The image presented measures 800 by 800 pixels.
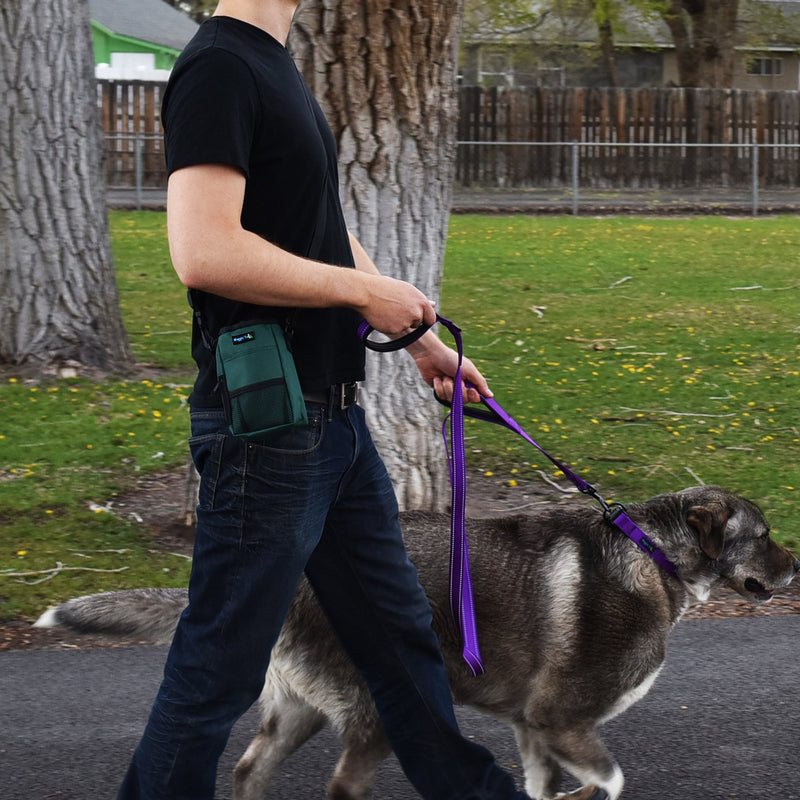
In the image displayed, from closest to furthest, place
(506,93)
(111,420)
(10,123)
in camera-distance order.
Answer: (111,420), (10,123), (506,93)

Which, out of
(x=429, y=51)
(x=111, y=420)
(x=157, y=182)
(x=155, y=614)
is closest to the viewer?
(x=155, y=614)

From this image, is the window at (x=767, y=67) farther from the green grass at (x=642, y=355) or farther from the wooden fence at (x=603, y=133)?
the green grass at (x=642, y=355)

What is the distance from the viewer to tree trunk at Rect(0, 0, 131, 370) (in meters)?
9.29

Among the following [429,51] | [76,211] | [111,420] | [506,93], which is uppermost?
[506,93]

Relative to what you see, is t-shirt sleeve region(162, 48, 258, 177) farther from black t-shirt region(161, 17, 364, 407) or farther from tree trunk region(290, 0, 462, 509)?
tree trunk region(290, 0, 462, 509)

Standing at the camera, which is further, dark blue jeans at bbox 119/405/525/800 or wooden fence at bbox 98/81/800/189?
wooden fence at bbox 98/81/800/189

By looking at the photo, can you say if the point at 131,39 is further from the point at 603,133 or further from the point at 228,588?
the point at 228,588

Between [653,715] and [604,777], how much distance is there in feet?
3.23

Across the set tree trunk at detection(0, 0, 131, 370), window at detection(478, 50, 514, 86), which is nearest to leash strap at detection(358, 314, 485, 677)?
tree trunk at detection(0, 0, 131, 370)

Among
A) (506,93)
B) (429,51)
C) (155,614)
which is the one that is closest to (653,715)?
(155,614)

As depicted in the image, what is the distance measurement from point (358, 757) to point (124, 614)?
762mm

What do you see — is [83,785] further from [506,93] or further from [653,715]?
[506,93]

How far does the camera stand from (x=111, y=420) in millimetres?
8633

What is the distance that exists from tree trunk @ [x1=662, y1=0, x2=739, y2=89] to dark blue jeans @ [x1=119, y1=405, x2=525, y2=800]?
1229 inches
